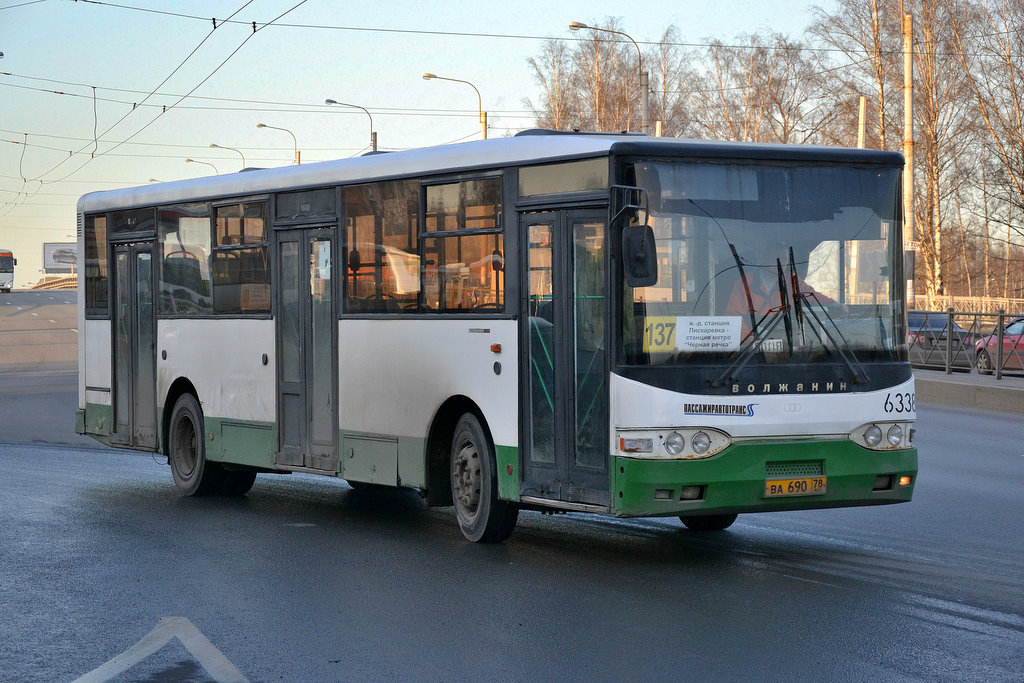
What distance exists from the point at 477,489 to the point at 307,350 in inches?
98.6

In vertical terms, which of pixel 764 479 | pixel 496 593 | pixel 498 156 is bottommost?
pixel 496 593

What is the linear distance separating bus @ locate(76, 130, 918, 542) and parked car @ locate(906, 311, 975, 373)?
18.1m

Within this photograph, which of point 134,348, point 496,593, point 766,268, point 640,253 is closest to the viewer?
point 496,593

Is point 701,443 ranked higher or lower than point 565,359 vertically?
lower

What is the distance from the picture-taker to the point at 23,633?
7031 millimetres

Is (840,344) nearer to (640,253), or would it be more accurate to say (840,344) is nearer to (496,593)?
(640,253)

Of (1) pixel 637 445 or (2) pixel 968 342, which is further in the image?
(2) pixel 968 342

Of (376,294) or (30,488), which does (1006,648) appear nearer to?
(376,294)

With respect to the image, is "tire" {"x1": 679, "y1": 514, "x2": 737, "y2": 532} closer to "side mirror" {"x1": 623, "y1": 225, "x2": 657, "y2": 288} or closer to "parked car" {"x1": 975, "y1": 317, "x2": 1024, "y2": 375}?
"side mirror" {"x1": 623, "y1": 225, "x2": 657, "y2": 288}

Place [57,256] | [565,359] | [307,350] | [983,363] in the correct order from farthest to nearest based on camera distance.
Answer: [57,256] → [983,363] → [307,350] → [565,359]

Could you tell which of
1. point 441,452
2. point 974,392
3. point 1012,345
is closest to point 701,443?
point 441,452

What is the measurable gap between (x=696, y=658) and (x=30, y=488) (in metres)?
8.53

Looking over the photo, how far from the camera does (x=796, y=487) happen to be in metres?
8.51

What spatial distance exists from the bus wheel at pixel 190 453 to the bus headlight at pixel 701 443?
5883 millimetres
